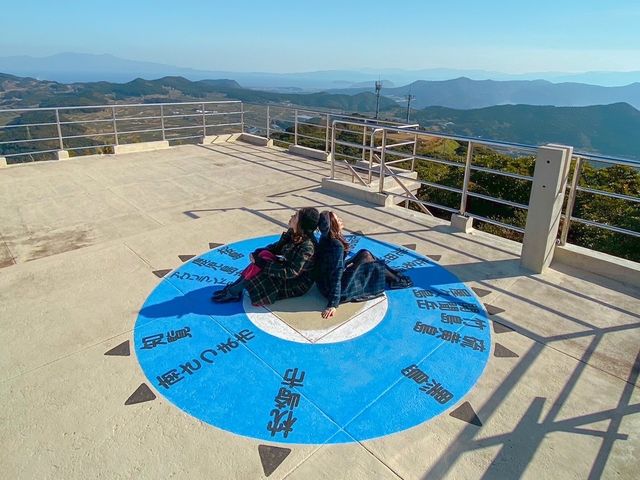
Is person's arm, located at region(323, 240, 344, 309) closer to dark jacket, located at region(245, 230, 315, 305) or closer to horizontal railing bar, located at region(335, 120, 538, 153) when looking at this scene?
dark jacket, located at region(245, 230, 315, 305)

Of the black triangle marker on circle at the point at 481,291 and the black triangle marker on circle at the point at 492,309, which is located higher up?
the black triangle marker on circle at the point at 481,291

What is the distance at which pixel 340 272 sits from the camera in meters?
3.88

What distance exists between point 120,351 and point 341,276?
Result: 2004 mm

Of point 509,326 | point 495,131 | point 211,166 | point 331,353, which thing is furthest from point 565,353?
point 495,131

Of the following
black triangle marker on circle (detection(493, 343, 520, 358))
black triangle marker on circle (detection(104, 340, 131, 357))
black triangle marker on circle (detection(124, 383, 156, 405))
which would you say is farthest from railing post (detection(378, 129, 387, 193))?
black triangle marker on circle (detection(124, 383, 156, 405))

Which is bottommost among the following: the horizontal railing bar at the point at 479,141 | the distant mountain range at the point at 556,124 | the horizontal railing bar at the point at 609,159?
the distant mountain range at the point at 556,124

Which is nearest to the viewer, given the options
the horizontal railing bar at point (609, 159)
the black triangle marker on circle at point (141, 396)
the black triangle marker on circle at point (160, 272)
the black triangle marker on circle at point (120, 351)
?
the black triangle marker on circle at point (141, 396)

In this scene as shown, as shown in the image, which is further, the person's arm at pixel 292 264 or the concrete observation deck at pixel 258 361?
the person's arm at pixel 292 264

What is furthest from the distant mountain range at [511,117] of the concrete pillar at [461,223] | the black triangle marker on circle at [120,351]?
the black triangle marker on circle at [120,351]

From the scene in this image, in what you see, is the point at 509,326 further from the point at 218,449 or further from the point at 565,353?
the point at 218,449

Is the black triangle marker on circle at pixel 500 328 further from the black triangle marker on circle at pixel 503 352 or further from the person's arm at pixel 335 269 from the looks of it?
the person's arm at pixel 335 269

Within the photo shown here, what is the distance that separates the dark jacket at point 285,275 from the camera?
12.6 ft

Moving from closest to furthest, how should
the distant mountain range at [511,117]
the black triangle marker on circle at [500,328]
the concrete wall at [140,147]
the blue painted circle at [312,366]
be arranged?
the blue painted circle at [312,366] → the black triangle marker on circle at [500,328] → the concrete wall at [140,147] → the distant mountain range at [511,117]

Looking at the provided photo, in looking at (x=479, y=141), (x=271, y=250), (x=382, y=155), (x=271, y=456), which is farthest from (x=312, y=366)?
(x=382, y=155)
